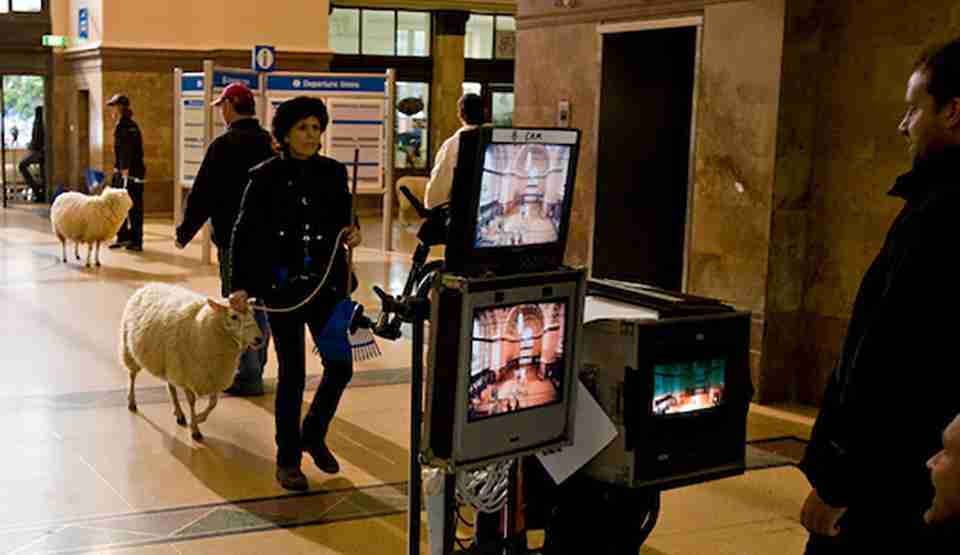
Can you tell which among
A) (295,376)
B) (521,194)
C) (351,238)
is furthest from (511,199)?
(295,376)

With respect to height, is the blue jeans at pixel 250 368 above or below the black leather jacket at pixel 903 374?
below

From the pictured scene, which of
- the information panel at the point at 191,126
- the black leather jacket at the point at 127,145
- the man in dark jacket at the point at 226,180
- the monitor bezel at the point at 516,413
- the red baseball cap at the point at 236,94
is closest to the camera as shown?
the monitor bezel at the point at 516,413

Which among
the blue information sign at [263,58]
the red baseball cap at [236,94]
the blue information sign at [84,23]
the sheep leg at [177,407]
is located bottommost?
the sheep leg at [177,407]

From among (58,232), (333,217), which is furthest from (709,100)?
(58,232)

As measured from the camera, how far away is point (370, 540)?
5074mm

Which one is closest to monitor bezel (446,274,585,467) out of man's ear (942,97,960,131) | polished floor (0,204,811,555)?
man's ear (942,97,960,131)

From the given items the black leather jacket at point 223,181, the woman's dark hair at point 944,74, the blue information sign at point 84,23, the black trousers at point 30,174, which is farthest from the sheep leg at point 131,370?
the black trousers at point 30,174

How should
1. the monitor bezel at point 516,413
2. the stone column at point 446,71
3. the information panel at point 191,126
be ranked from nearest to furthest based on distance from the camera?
the monitor bezel at point 516,413
the information panel at point 191,126
the stone column at point 446,71

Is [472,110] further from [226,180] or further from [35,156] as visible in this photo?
[35,156]

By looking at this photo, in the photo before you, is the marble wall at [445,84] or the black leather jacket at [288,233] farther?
the marble wall at [445,84]

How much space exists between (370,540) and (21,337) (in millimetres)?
4945

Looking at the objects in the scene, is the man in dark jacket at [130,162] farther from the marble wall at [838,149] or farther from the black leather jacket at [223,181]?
the marble wall at [838,149]

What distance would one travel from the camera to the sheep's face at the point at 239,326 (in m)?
6.11

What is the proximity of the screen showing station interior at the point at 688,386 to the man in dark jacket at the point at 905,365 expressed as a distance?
0.46 meters
